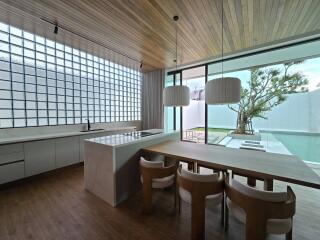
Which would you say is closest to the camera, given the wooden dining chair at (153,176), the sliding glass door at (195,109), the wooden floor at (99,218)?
the wooden floor at (99,218)

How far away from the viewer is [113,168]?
6.69 feet

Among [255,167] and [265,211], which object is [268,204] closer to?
[265,211]

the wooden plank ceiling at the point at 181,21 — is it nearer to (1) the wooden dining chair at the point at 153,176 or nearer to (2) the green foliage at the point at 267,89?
(2) the green foliage at the point at 267,89

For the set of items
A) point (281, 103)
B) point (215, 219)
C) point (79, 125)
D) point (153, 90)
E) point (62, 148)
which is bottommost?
point (215, 219)

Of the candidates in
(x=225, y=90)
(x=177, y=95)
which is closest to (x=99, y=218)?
(x=177, y=95)

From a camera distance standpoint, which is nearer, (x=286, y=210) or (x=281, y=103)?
(x=286, y=210)

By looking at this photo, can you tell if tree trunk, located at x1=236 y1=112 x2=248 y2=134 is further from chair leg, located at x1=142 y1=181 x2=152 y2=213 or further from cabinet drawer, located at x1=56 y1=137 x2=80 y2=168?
cabinet drawer, located at x1=56 y1=137 x2=80 y2=168

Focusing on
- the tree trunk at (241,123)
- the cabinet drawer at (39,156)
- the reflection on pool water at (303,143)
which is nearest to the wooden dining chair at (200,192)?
the cabinet drawer at (39,156)

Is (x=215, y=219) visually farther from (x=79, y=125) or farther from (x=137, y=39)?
(x=79, y=125)

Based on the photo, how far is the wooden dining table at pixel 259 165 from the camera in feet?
4.24

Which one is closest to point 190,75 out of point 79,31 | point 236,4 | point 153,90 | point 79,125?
point 153,90

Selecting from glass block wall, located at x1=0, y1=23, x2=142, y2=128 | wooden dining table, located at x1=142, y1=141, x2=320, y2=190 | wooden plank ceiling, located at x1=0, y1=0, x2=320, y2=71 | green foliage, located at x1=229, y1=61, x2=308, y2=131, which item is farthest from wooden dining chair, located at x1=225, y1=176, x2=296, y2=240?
glass block wall, located at x1=0, y1=23, x2=142, y2=128

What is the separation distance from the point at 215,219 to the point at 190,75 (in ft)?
15.4

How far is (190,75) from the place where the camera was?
214 inches
